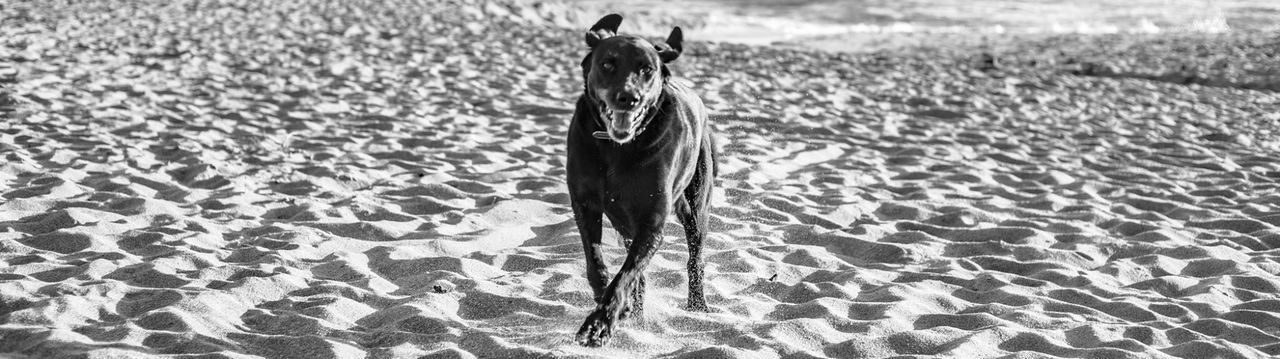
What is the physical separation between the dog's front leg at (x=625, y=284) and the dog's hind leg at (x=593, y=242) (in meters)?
0.12

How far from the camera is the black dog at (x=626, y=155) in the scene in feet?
12.2

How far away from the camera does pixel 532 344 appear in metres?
3.88

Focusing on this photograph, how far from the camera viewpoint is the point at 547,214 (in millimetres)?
6105

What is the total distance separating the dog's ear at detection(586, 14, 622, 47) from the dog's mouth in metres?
0.29

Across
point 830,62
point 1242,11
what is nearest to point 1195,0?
point 1242,11

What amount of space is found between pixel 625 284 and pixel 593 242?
28cm

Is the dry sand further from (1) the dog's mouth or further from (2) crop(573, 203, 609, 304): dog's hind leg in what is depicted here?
(1) the dog's mouth

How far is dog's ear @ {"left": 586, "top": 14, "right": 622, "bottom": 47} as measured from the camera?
3.95 m

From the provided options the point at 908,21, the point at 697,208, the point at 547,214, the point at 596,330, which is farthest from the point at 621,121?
the point at 908,21

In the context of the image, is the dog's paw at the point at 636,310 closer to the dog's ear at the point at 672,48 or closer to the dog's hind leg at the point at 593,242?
the dog's hind leg at the point at 593,242

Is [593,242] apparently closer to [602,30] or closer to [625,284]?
[625,284]

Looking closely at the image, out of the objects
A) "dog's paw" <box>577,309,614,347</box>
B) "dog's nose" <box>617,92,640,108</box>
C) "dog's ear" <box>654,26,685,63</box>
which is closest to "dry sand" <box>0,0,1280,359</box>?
"dog's paw" <box>577,309,614,347</box>

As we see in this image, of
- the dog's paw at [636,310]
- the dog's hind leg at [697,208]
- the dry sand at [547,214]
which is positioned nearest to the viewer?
the dry sand at [547,214]

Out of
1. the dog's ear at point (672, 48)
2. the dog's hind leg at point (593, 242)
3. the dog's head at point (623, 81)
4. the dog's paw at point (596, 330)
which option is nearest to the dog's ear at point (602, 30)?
the dog's head at point (623, 81)
